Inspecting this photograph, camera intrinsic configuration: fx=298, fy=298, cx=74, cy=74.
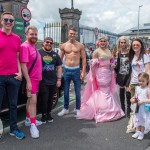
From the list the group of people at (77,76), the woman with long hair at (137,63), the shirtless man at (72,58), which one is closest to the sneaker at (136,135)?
the group of people at (77,76)

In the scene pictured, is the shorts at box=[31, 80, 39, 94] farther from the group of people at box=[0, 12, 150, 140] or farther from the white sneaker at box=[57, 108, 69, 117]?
the white sneaker at box=[57, 108, 69, 117]

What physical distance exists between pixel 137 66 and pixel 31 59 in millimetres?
1967

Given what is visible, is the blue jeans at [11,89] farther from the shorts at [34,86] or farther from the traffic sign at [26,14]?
the traffic sign at [26,14]

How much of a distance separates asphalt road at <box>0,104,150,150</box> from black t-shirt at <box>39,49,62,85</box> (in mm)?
889

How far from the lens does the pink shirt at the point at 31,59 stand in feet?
16.4

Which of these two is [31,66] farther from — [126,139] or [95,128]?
[126,139]

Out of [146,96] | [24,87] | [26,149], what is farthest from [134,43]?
[26,149]

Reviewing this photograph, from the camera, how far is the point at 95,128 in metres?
5.64

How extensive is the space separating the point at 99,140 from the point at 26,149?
48.3 inches

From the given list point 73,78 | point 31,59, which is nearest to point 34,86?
point 31,59

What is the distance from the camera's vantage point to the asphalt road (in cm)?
461

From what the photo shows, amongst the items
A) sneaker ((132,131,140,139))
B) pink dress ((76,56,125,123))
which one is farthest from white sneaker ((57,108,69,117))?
sneaker ((132,131,140,139))

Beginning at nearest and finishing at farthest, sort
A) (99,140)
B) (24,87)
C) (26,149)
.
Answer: (26,149) < (99,140) < (24,87)

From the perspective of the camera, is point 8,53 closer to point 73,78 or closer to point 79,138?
point 79,138
